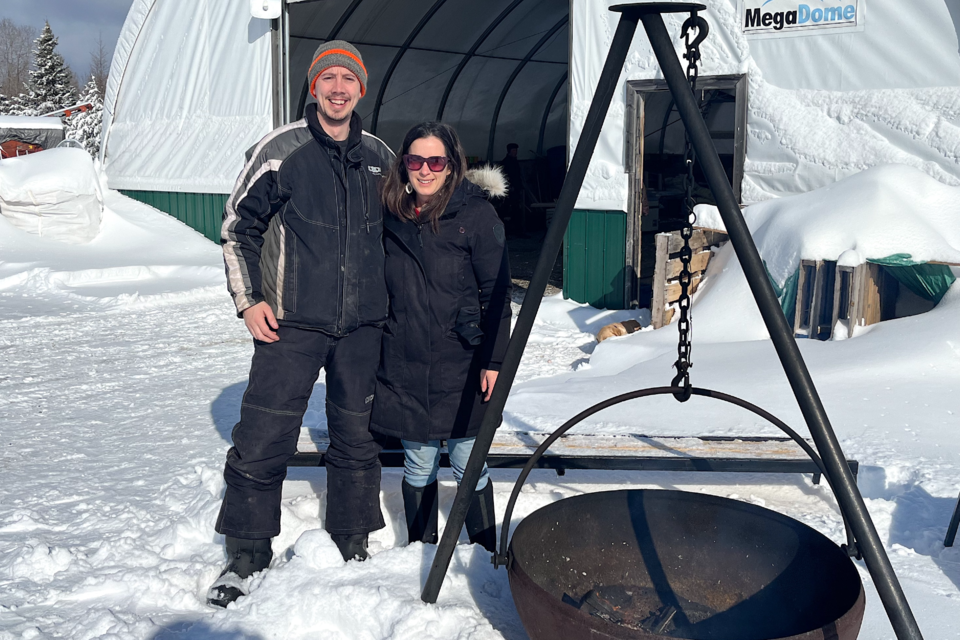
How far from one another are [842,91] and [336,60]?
5.17 meters

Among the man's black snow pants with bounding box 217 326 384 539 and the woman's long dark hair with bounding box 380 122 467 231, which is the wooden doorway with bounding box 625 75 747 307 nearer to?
the woman's long dark hair with bounding box 380 122 467 231

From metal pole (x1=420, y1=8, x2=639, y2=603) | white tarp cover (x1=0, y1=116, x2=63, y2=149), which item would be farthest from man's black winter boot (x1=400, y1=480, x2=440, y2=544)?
white tarp cover (x1=0, y1=116, x2=63, y2=149)

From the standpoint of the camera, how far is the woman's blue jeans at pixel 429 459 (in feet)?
9.99

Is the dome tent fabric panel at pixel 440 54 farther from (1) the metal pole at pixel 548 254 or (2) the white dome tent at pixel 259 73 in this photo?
(1) the metal pole at pixel 548 254

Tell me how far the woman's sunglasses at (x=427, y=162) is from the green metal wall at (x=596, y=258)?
17.5 feet

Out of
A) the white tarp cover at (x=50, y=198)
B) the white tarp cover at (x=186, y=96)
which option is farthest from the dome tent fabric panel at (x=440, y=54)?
the white tarp cover at (x=50, y=198)

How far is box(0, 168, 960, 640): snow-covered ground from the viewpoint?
9.16ft

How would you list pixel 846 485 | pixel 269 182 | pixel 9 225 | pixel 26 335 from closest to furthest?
pixel 846 485 < pixel 269 182 < pixel 26 335 < pixel 9 225

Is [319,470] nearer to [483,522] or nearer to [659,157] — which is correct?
[483,522]

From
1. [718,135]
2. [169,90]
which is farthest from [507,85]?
[169,90]

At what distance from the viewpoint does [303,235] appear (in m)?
2.88

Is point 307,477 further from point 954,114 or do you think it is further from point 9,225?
point 9,225

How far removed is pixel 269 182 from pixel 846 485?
6.38 feet

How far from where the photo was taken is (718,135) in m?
14.2
